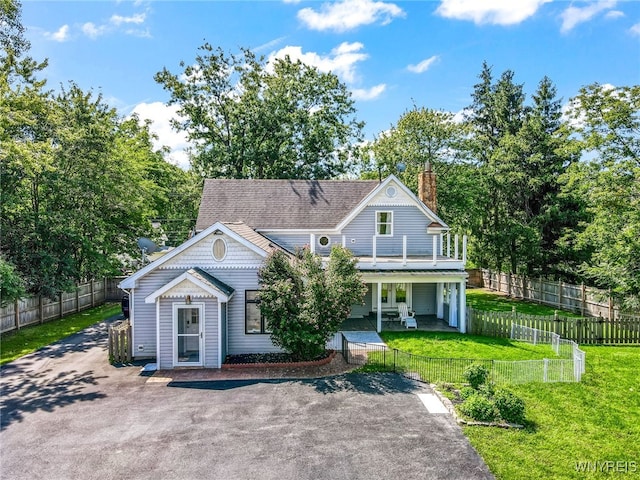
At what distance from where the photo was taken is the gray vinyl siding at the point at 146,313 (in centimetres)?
1516

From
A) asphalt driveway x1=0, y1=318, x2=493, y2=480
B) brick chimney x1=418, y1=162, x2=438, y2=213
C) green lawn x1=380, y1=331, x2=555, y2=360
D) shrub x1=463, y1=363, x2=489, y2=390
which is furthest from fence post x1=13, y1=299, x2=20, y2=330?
brick chimney x1=418, y1=162, x2=438, y2=213

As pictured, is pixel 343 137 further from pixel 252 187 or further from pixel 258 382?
pixel 258 382

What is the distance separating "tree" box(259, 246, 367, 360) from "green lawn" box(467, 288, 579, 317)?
1536 cm

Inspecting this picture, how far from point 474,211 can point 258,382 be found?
24587 mm

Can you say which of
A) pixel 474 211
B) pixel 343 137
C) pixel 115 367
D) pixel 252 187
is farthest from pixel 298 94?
pixel 115 367

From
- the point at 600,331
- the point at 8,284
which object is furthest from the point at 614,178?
the point at 8,284

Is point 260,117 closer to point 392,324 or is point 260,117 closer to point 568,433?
point 392,324

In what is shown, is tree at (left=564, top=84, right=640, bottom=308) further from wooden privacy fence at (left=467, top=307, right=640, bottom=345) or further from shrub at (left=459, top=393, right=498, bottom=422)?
shrub at (left=459, top=393, right=498, bottom=422)

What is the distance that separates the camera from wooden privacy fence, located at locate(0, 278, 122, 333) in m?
19.2

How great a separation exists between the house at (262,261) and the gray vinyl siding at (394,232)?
0.06m

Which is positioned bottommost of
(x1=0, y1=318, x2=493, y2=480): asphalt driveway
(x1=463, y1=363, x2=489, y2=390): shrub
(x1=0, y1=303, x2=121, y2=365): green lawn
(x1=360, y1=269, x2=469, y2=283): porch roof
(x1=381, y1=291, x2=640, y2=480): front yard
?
(x1=381, y1=291, x2=640, y2=480): front yard

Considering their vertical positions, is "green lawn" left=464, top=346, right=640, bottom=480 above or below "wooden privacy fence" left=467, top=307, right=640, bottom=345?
below

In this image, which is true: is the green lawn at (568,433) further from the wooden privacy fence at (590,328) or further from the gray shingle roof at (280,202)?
the gray shingle roof at (280,202)

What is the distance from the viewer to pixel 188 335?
46.4 feet
